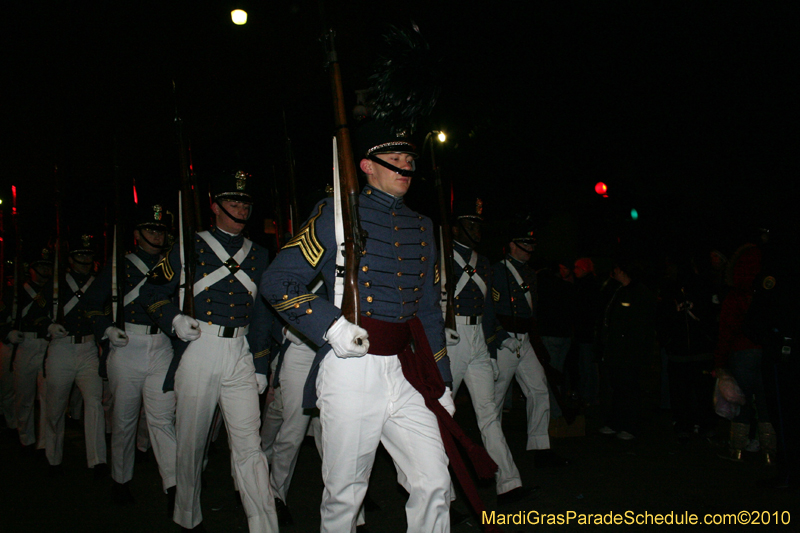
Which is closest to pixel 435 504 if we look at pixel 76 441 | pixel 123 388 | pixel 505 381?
pixel 505 381

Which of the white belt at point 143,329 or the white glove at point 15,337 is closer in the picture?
the white belt at point 143,329

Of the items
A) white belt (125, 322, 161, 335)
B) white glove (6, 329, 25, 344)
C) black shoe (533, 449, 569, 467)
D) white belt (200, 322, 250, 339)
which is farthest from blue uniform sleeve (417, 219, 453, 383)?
white glove (6, 329, 25, 344)

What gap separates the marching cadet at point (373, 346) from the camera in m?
2.94

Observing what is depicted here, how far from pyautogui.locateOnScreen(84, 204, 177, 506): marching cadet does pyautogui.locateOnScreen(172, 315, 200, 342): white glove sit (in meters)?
1.30

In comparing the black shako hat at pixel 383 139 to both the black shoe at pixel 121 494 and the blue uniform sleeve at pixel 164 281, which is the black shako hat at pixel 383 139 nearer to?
the blue uniform sleeve at pixel 164 281

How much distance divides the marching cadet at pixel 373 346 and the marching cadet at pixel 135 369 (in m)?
2.73

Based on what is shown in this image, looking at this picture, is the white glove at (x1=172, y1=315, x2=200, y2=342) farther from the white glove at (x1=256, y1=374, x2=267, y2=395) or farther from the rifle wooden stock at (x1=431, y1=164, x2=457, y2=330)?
the rifle wooden stock at (x1=431, y1=164, x2=457, y2=330)

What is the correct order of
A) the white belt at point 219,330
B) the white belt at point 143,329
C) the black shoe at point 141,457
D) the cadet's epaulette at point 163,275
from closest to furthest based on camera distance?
the white belt at point 219,330 < the cadet's epaulette at point 163,275 < the white belt at point 143,329 < the black shoe at point 141,457

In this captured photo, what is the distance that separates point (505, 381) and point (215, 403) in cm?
294

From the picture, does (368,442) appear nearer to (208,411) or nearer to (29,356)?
(208,411)

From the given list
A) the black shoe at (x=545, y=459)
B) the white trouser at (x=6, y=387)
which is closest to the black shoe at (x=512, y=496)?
the black shoe at (x=545, y=459)

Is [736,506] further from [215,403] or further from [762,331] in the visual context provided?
[215,403]

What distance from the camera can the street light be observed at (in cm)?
780

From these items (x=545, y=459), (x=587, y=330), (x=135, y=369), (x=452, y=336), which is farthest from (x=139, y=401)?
(x=587, y=330)
